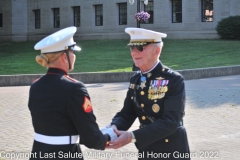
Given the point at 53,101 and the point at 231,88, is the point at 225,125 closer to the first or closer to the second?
the point at 231,88

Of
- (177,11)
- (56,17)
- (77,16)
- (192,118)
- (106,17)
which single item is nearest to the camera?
(192,118)

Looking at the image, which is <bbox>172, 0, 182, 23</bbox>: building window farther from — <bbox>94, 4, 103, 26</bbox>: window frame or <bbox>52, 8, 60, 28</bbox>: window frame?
<bbox>52, 8, 60, 28</bbox>: window frame

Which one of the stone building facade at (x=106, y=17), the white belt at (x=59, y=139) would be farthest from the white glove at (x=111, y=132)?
the stone building facade at (x=106, y=17)

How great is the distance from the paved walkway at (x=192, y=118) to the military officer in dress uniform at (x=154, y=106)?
143 inches

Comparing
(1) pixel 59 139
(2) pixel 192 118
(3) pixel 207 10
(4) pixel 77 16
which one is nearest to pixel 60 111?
(1) pixel 59 139

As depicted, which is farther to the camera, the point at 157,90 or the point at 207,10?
the point at 207,10

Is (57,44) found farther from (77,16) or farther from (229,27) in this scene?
(77,16)

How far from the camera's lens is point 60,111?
3.72m

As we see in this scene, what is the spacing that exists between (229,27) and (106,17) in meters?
11.7

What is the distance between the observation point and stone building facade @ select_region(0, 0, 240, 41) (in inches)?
1419

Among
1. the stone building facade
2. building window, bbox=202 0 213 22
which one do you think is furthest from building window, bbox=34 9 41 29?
building window, bbox=202 0 213 22

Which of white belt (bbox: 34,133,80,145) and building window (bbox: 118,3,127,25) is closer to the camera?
white belt (bbox: 34,133,80,145)

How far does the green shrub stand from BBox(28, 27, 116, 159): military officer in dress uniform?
96.9ft

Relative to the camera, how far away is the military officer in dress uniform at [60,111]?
12.2 feet
